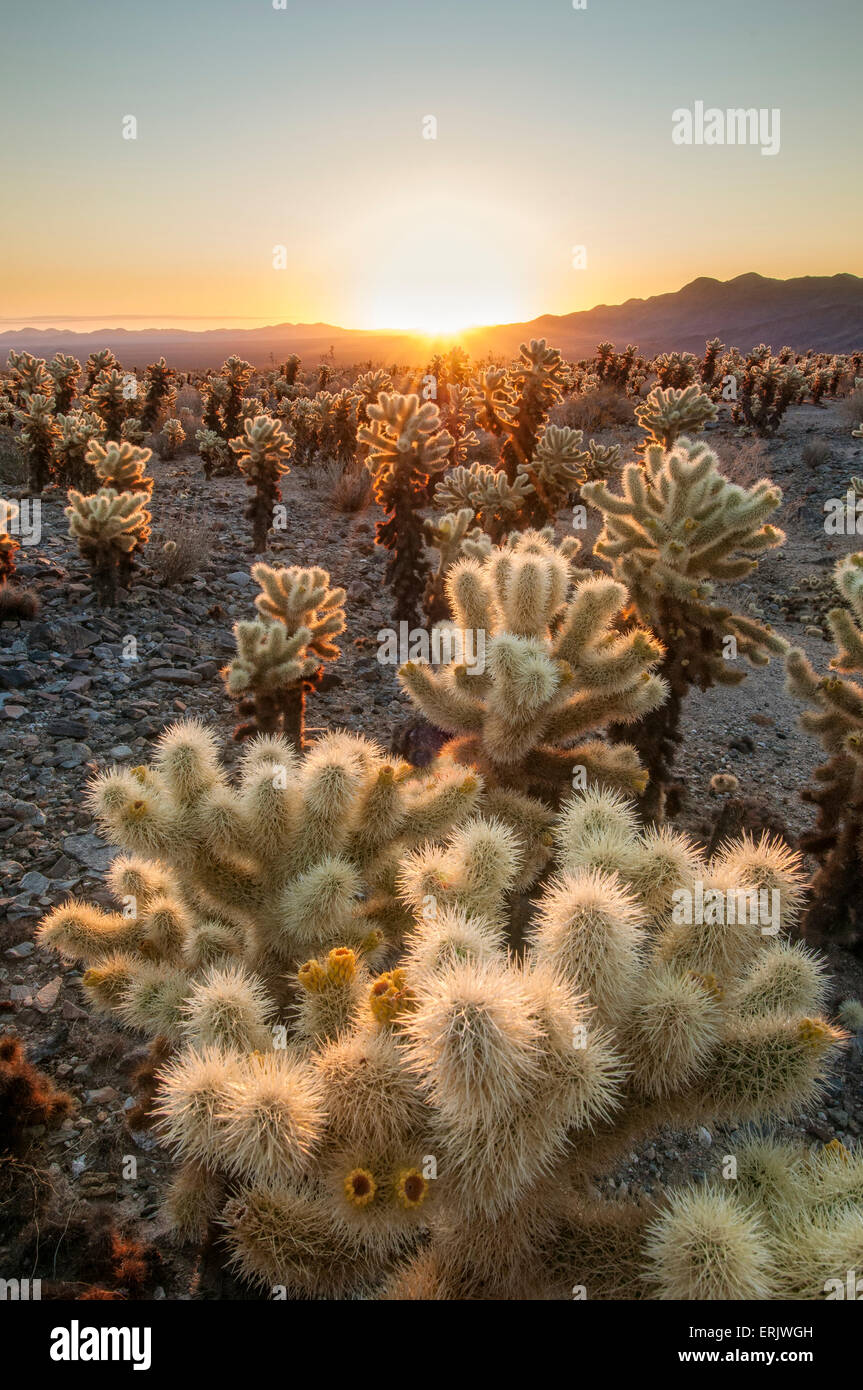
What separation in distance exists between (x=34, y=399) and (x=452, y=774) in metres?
11.1

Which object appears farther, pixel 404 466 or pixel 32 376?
pixel 32 376

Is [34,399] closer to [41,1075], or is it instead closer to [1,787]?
[1,787]

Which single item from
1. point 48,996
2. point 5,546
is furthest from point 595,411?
point 48,996

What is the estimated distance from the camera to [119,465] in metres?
9.88

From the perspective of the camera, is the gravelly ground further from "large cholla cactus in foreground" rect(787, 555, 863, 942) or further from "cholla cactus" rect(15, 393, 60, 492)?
"cholla cactus" rect(15, 393, 60, 492)

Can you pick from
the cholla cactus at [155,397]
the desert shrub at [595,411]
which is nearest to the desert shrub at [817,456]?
the desert shrub at [595,411]

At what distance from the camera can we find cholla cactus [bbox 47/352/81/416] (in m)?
16.8

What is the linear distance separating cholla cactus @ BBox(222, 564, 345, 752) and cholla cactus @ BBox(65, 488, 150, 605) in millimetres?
2377

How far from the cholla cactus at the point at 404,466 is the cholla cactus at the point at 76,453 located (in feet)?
18.0

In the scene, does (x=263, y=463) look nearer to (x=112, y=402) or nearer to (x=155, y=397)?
(x=112, y=402)

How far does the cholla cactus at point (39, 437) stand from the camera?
11242mm

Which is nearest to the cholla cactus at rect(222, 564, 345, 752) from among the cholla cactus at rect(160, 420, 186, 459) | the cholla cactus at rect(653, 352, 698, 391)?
the cholla cactus at rect(160, 420, 186, 459)

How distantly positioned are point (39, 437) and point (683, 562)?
1081cm

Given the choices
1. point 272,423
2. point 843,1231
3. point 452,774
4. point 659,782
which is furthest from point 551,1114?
point 272,423
